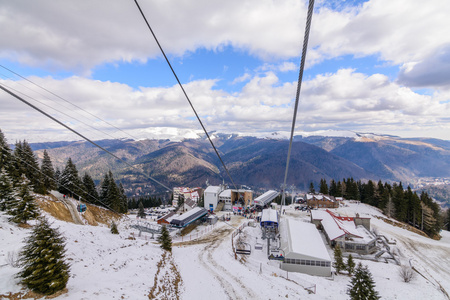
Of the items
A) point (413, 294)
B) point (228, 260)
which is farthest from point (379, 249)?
point (228, 260)

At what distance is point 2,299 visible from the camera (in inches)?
406

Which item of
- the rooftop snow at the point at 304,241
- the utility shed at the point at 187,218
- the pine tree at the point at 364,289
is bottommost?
the utility shed at the point at 187,218

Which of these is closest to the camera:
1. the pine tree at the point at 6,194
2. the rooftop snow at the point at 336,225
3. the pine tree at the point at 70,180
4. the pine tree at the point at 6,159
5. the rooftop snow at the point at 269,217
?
the pine tree at the point at 6,194

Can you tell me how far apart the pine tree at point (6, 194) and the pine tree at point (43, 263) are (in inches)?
663

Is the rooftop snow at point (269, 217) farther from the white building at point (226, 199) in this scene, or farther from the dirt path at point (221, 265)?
the white building at point (226, 199)

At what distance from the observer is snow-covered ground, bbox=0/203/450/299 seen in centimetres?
1527

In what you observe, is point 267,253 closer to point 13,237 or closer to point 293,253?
point 293,253

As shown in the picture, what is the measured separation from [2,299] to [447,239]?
296ft

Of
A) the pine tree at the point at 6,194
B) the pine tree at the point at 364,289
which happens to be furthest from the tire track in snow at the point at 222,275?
the pine tree at the point at 6,194

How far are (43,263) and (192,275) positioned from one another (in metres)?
15.1

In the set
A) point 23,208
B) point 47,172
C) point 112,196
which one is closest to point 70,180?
point 47,172

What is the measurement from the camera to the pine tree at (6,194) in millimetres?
23181

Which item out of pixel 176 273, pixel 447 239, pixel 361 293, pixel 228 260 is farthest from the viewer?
pixel 447 239

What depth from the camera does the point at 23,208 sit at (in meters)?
23.5
